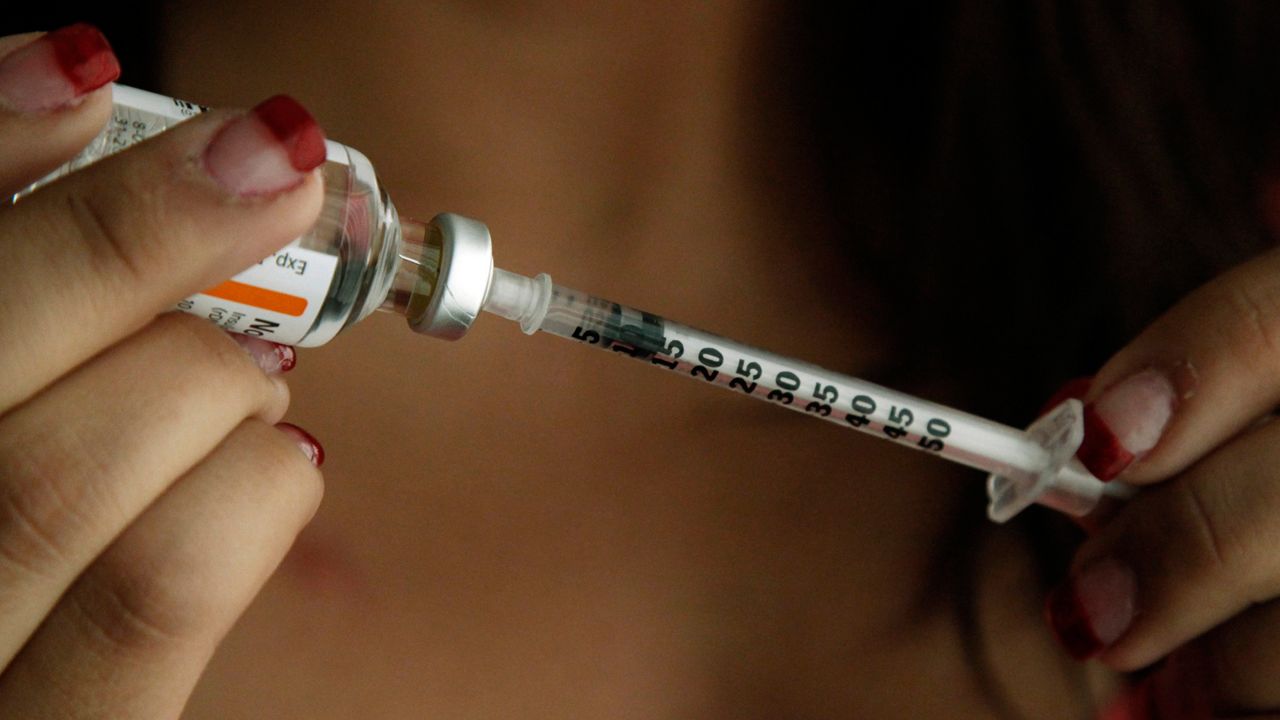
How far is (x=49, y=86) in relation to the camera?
1.69 ft

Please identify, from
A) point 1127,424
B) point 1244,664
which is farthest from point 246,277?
point 1244,664

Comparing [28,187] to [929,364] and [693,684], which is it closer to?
[693,684]

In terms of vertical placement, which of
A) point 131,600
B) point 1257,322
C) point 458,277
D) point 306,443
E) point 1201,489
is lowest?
point 131,600

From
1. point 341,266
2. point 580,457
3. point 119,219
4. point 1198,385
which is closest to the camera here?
point 119,219

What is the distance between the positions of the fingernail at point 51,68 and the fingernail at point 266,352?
0.16 m

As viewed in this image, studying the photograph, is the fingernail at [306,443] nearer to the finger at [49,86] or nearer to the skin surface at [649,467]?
the skin surface at [649,467]

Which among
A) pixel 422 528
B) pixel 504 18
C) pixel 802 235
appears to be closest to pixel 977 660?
pixel 802 235

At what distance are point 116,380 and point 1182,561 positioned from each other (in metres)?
0.71

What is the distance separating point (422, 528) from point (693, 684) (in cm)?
29

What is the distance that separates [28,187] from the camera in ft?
1.85

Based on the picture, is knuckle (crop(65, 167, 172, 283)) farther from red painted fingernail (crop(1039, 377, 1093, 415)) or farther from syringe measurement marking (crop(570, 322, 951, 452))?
red painted fingernail (crop(1039, 377, 1093, 415))

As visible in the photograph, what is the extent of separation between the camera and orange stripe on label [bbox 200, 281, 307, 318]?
0.57 metres

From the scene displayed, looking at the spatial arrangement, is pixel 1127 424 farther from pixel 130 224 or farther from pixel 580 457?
pixel 130 224

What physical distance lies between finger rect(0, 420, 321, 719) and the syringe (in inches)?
8.7
